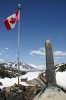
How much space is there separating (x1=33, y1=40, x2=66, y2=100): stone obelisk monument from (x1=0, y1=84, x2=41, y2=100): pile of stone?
15328 mm

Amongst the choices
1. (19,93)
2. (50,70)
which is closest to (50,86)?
(50,70)

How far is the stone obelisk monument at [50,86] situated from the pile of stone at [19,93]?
15.3m

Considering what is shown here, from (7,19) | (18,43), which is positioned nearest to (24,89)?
(18,43)

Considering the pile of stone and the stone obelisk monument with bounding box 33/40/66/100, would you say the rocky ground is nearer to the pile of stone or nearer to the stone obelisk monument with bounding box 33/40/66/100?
the pile of stone

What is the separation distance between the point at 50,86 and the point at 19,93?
17982mm

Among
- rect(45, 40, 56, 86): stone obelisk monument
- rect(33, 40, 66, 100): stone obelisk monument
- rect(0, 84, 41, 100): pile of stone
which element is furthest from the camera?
rect(0, 84, 41, 100): pile of stone

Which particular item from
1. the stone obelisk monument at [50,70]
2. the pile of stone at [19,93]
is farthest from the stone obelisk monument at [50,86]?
the pile of stone at [19,93]

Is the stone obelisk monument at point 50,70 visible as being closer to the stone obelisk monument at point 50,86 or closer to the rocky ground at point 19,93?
the stone obelisk monument at point 50,86

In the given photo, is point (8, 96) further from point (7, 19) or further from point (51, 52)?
point (51, 52)

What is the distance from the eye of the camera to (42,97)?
15.2 ft

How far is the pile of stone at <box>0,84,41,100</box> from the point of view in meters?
20.6

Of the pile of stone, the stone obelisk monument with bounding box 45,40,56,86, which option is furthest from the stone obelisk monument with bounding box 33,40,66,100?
the pile of stone

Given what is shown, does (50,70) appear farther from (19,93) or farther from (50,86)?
(19,93)

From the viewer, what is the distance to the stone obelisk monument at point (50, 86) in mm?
→ 4608
